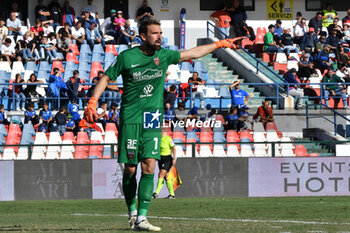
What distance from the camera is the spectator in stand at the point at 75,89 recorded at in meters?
24.1

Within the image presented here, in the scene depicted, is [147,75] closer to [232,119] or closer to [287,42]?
[232,119]

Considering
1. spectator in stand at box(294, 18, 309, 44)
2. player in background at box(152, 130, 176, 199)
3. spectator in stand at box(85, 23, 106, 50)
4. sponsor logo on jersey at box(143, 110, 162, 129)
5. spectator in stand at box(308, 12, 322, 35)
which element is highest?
spectator in stand at box(308, 12, 322, 35)

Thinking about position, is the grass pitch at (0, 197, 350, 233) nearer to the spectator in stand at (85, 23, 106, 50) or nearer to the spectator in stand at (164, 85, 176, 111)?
the spectator in stand at (164, 85, 176, 111)

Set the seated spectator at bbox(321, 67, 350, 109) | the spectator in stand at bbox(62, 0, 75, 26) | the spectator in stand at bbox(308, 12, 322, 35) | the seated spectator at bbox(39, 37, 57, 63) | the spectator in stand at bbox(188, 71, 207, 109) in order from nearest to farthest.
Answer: the spectator in stand at bbox(188, 71, 207, 109) < the seated spectator at bbox(321, 67, 350, 109) < the seated spectator at bbox(39, 37, 57, 63) < the spectator in stand at bbox(62, 0, 75, 26) < the spectator in stand at bbox(308, 12, 322, 35)

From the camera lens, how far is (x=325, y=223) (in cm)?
1000

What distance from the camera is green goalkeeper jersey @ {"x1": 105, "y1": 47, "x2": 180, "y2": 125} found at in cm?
882

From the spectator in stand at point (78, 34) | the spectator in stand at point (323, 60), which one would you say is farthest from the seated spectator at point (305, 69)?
the spectator in stand at point (78, 34)

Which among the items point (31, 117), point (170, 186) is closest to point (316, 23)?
point (31, 117)

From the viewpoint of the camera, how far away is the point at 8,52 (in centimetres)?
2700

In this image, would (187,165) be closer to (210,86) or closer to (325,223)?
(210,86)

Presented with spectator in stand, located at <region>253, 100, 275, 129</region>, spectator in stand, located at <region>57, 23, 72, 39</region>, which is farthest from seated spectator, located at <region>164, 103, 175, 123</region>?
spectator in stand, located at <region>57, 23, 72, 39</region>

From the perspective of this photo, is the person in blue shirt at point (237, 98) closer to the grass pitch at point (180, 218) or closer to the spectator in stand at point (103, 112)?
the spectator in stand at point (103, 112)

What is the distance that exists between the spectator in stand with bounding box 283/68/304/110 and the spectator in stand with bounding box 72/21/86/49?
7284 millimetres

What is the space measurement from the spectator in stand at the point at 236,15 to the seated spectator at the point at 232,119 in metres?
8.45
